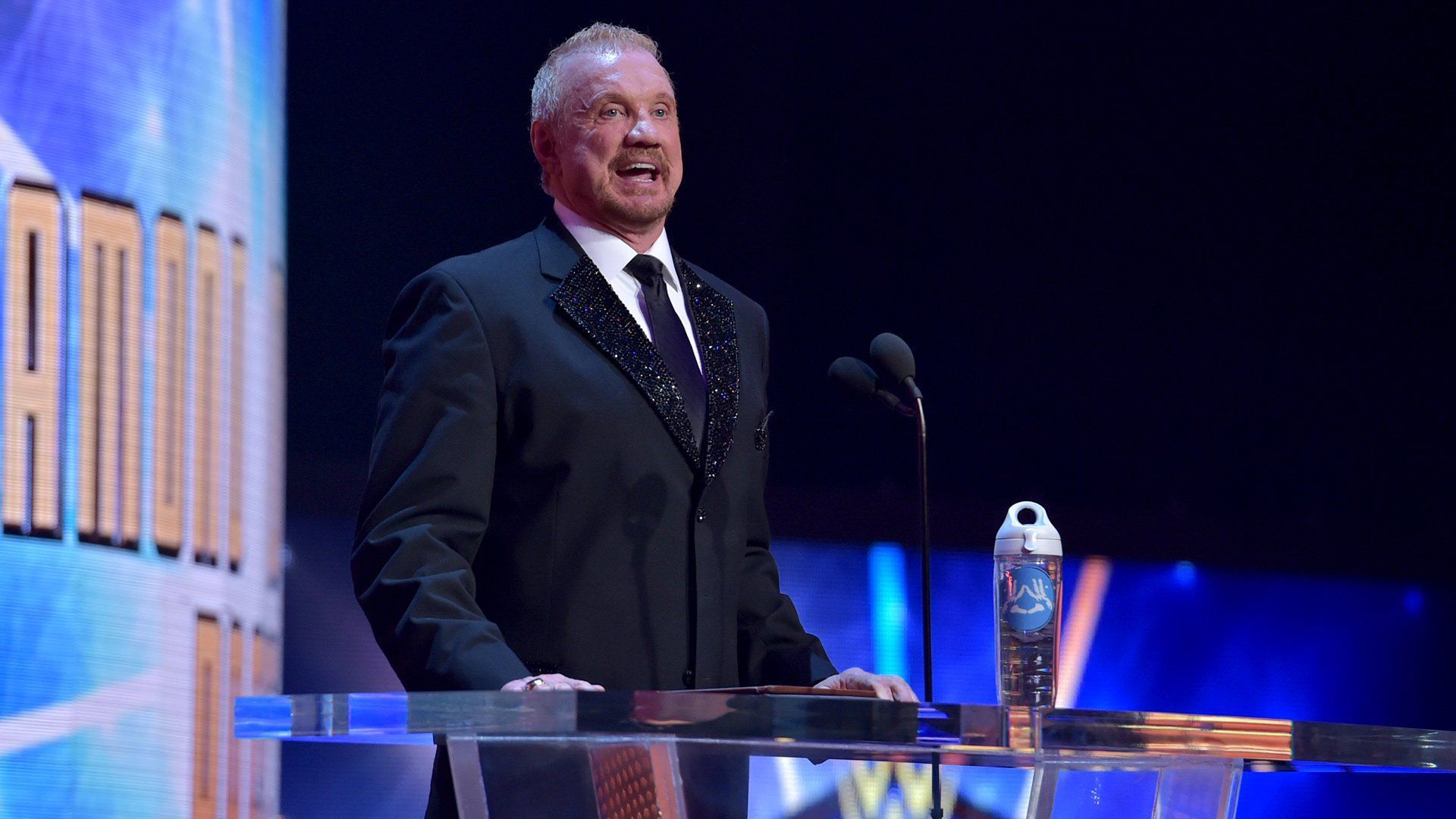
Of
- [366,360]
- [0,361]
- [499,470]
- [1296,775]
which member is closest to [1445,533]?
[1296,775]

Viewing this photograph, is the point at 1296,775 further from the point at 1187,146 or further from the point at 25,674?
the point at 25,674

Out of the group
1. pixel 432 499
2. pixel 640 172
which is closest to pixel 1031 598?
pixel 432 499

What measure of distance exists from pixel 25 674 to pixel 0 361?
0.55m

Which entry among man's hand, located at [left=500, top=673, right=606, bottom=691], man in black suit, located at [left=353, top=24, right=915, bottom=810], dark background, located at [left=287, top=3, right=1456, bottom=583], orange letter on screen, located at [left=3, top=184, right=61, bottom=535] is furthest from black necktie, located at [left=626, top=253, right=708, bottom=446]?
dark background, located at [left=287, top=3, right=1456, bottom=583]

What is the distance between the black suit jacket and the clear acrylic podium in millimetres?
407

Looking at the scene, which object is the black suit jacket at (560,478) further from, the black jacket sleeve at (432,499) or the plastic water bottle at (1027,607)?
the plastic water bottle at (1027,607)

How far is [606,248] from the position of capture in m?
2.09

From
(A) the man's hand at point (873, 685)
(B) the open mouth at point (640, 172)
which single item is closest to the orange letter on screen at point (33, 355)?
(B) the open mouth at point (640, 172)

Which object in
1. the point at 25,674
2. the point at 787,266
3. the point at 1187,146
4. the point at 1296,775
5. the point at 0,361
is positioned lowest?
the point at 1296,775

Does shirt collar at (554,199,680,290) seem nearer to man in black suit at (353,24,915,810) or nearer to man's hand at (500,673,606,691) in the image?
man in black suit at (353,24,915,810)

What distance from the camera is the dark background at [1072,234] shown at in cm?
378

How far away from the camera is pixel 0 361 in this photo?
2826 millimetres

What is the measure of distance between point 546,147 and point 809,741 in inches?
44.8

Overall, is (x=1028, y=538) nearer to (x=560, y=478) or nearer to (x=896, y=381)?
(x=896, y=381)
